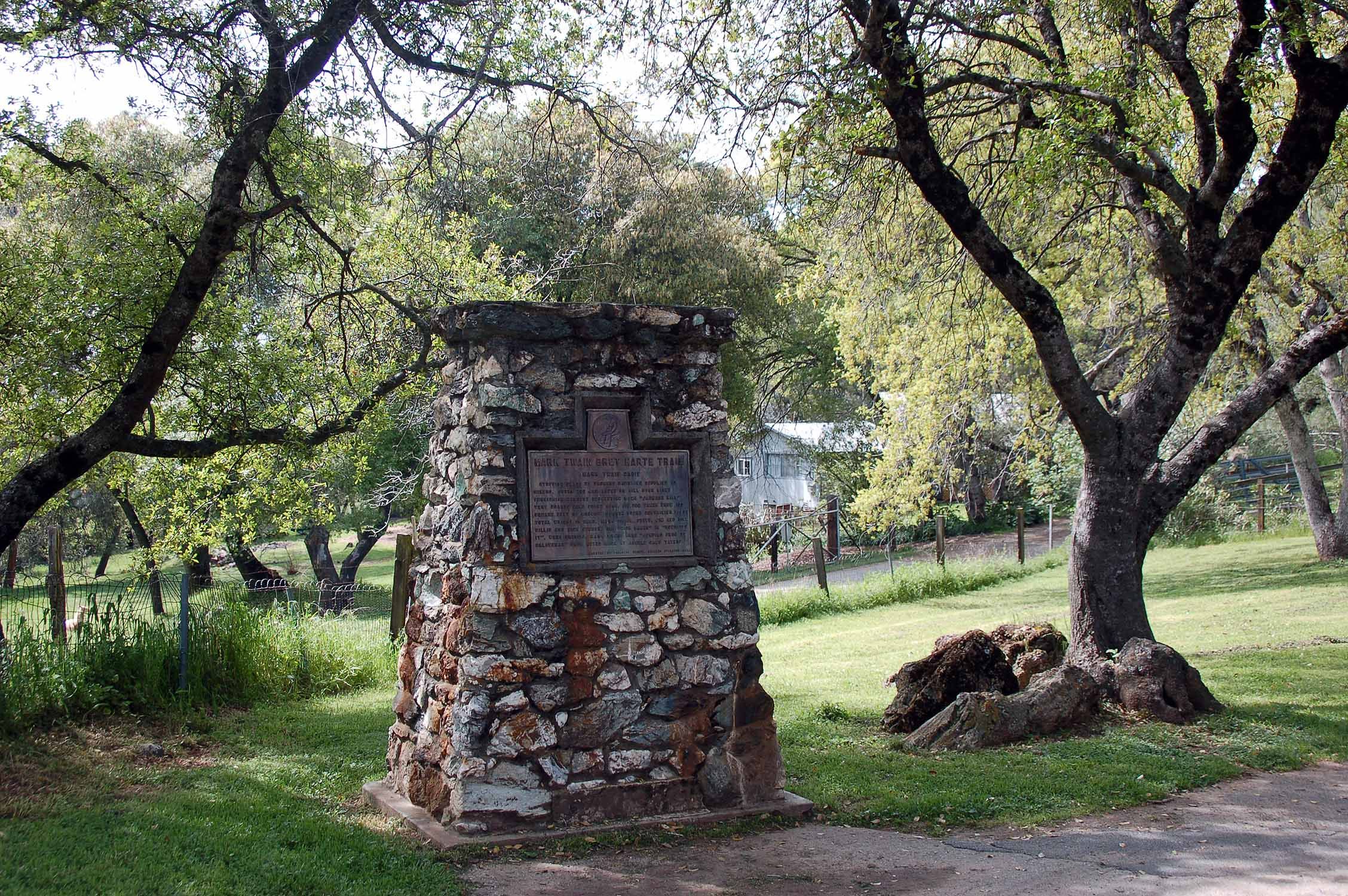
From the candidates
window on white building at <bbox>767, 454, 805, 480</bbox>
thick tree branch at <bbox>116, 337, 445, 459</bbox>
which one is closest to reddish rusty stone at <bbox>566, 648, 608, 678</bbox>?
thick tree branch at <bbox>116, 337, 445, 459</bbox>

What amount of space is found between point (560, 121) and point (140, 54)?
474 cm

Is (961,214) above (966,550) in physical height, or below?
above

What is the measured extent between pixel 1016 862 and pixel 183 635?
23.6 feet

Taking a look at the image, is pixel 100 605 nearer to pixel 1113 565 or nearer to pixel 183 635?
pixel 183 635

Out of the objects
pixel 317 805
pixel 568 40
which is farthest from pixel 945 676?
pixel 568 40

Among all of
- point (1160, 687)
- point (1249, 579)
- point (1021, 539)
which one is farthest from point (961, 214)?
point (1021, 539)

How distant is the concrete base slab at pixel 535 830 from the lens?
18.7 feet

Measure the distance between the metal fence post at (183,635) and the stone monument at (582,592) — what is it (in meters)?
3.69

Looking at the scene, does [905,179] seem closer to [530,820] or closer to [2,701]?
[530,820]

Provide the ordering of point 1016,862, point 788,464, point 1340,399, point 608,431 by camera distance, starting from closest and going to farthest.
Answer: point 1016,862
point 608,431
point 1340,399
point 788,464

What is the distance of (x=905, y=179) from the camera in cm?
1186

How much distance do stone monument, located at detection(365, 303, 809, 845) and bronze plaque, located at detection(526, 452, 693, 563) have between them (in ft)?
0.03

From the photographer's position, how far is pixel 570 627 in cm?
603

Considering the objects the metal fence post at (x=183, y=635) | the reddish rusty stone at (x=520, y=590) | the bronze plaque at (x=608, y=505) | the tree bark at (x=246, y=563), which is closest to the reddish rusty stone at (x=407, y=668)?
the reddish rusty stone at (x=520, y=590)
